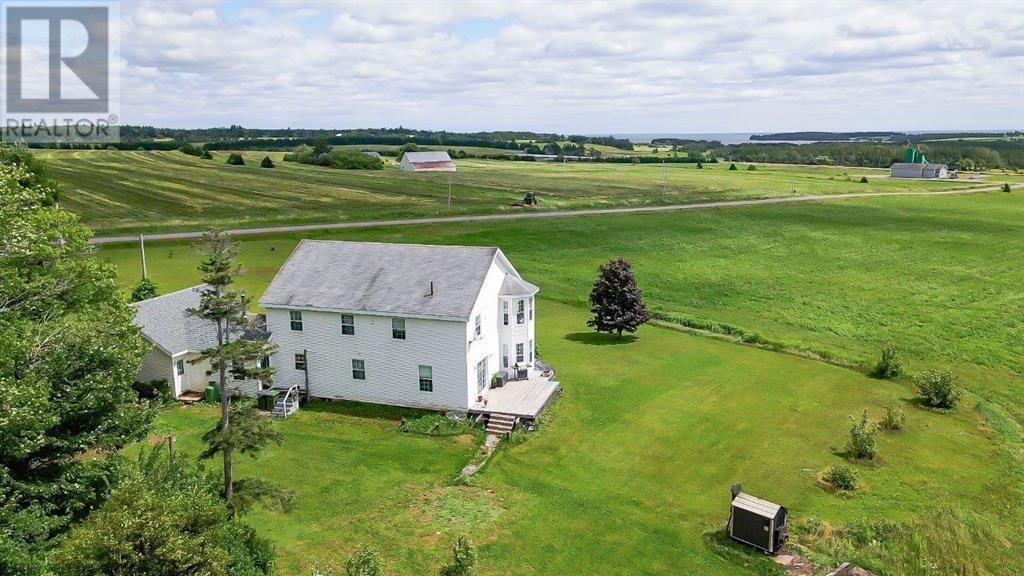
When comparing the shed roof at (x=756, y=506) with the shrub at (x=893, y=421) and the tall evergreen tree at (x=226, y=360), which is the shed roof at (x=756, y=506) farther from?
the tall evergreen tree at (x=226, y=360)

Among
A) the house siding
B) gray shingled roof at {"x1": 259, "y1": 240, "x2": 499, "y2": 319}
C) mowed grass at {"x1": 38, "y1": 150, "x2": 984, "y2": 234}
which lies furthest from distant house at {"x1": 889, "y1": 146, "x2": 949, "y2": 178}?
the house siding

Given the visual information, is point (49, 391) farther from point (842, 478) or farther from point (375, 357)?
point (842, 478)

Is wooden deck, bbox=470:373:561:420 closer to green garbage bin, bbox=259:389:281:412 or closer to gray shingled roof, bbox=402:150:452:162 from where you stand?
green garbage bin, bbox=259:389:281:412

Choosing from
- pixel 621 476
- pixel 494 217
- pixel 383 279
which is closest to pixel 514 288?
pixel 383 279

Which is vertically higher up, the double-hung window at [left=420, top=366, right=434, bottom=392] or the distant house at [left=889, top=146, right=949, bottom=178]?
the distant house at [left=889, top=146, right=949, bottom=178]

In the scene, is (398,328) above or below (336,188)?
below

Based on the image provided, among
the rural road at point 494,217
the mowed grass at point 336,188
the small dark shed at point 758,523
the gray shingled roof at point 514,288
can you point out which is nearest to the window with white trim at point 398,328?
the gray shingled roof at point 514,288

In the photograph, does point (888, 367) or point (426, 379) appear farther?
point (888, 367)
